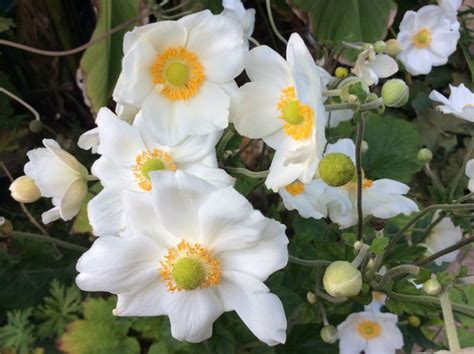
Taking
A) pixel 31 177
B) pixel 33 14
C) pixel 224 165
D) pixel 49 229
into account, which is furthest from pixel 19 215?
pixel 224 165

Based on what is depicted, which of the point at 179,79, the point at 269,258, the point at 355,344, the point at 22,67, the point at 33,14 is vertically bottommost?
the point at 355,344

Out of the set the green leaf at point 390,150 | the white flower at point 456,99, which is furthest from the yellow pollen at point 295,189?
the green leaf at point 390,150

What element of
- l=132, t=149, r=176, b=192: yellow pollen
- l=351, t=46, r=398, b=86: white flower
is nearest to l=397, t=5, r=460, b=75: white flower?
l=351, t=46, r=398, b=86: white flower

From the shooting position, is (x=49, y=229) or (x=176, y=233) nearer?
(x=176, y=233)

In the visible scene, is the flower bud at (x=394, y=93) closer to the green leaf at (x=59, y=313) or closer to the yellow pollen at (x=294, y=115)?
the yellow pollen at (x=294, y=115)

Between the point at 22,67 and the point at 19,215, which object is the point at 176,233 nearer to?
the point at 19,215

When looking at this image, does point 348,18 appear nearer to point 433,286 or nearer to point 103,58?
point 103,58

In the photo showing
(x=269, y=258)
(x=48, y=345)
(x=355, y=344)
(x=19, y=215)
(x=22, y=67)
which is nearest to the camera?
(x=269, y=258)

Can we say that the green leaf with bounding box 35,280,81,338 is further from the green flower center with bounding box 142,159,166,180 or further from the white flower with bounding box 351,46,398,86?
the white flower with bounding box 351,46,398,86
